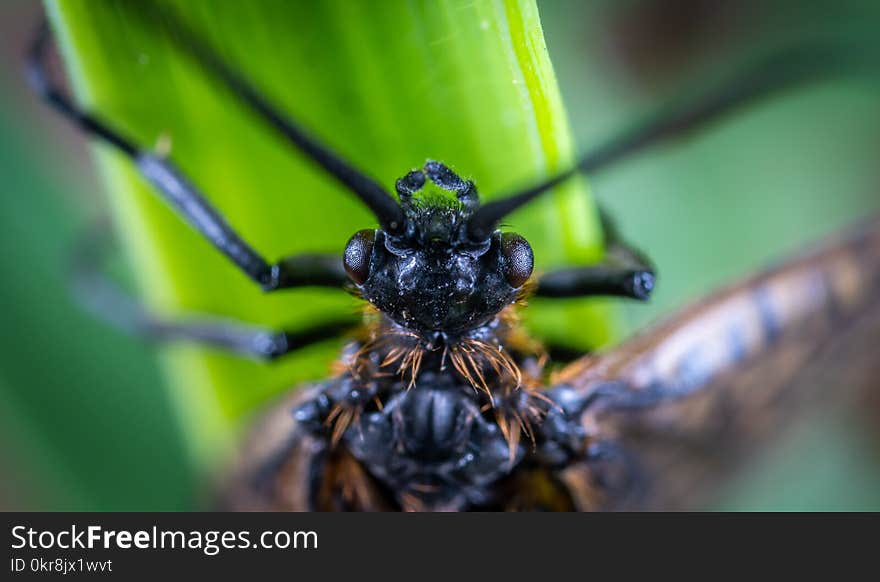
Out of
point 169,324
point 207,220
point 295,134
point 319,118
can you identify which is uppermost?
point 169,324

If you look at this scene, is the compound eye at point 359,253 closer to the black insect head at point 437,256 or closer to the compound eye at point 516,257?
the black insect head at point 437,256

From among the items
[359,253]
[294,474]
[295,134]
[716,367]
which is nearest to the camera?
[295,134]

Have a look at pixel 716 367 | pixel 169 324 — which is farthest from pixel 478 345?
pixel 169 324

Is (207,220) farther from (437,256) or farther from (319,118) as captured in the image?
(437,256)

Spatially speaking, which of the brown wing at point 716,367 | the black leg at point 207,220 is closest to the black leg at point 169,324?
the black leg at point 207,220

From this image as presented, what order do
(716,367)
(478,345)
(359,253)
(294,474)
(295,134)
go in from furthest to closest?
(294,474)
(716,367)
(478,345)
(359,253)
(295,134)

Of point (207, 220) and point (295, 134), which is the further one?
point (207, 220)

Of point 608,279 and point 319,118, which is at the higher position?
point 319,118
